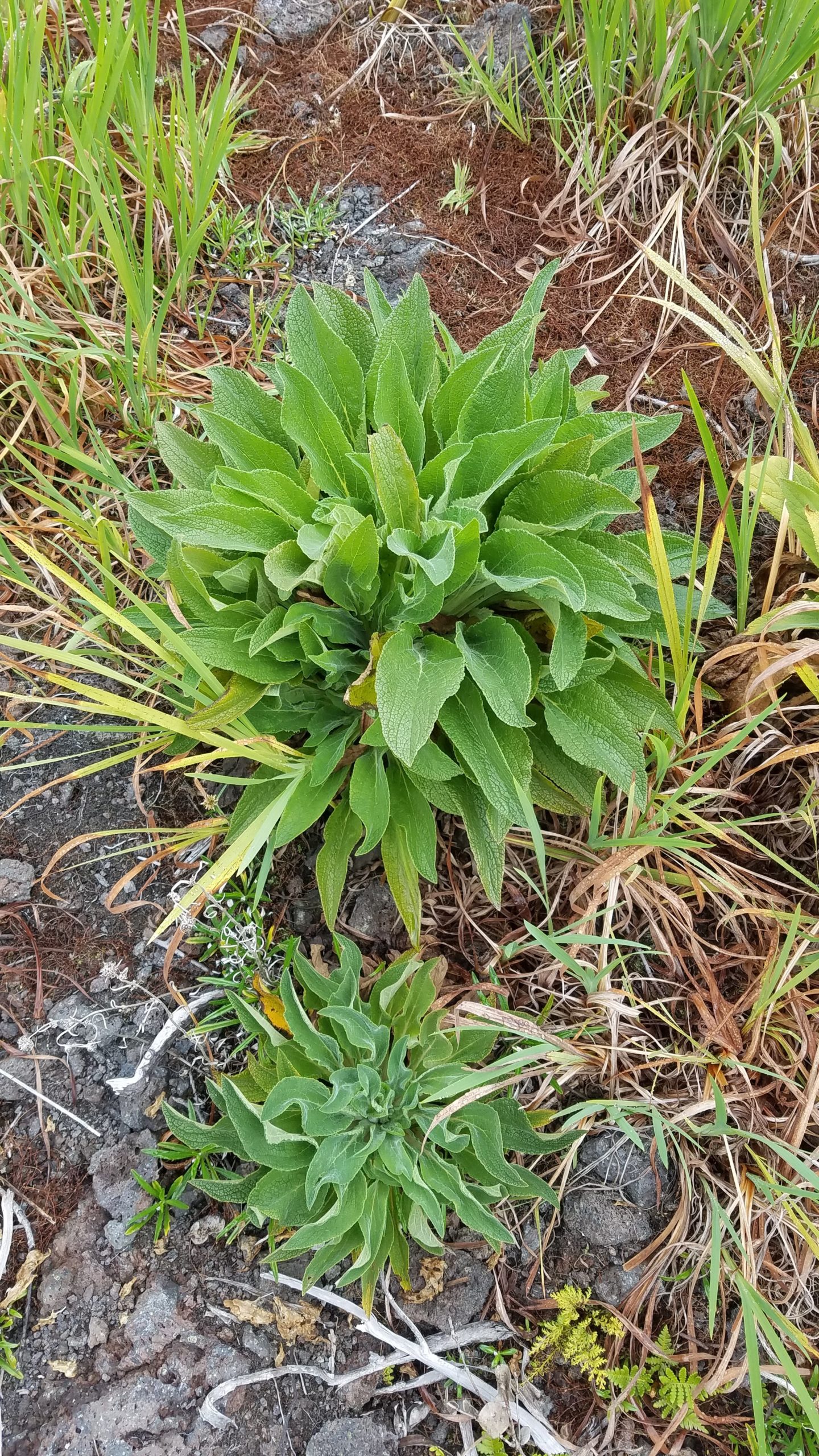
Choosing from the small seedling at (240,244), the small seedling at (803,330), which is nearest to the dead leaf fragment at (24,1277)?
the small seedling at (240,244)

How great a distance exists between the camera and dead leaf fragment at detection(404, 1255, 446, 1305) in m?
1.70

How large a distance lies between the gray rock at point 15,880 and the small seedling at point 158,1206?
63 cm

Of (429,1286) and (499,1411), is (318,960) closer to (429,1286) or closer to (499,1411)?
(429,1286)

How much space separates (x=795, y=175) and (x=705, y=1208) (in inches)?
103

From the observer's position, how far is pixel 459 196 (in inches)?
101

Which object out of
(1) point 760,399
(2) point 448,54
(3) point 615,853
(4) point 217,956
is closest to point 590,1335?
(3) point 615,853

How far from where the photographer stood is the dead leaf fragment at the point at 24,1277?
5.45 feet

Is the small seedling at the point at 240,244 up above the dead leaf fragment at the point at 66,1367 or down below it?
above

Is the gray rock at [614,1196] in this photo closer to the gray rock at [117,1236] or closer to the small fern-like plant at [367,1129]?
the small fern-like plant at [367,1129]

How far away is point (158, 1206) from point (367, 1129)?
46cm

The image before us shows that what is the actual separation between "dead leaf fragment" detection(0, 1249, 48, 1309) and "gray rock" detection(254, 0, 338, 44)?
133 inches

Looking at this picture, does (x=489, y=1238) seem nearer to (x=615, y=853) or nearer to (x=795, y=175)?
(x=615, y=853)

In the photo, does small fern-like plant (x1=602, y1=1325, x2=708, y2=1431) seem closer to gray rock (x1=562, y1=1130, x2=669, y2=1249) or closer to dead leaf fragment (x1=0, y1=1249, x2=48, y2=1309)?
gray rock (x1=562, y1=1130, x2=669, y2=1249)

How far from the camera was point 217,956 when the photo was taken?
1.92 metres
